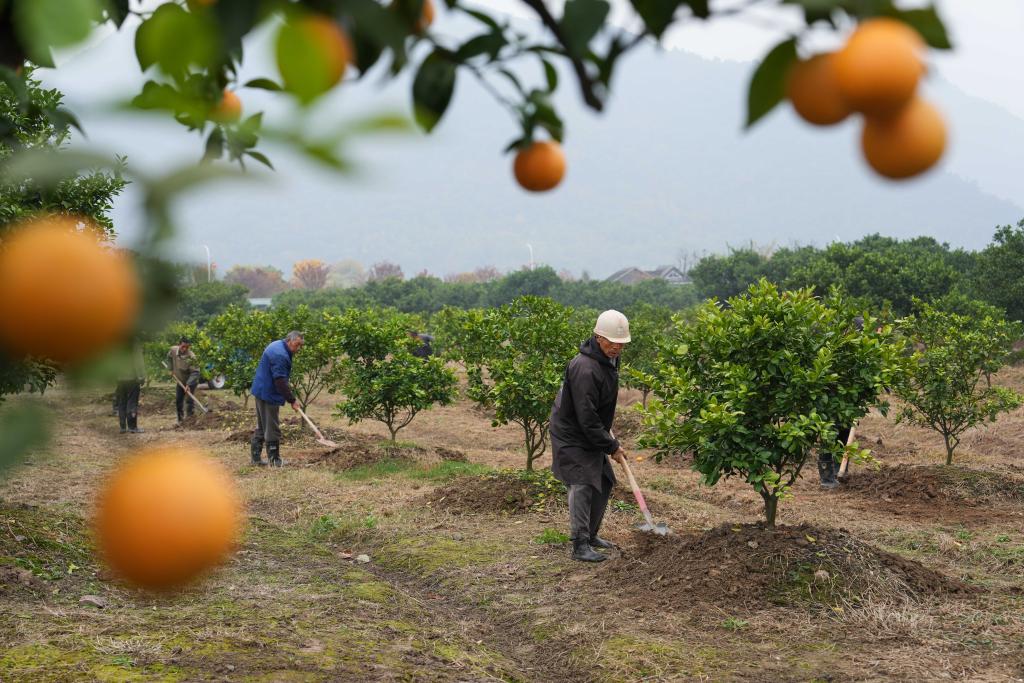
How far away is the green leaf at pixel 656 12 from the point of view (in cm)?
90

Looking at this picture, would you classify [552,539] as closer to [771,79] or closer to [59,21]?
[771,79]

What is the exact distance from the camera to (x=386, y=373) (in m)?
11.1

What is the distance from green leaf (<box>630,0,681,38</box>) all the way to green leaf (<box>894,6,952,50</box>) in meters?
0.27

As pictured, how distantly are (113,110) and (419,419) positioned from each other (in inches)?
619

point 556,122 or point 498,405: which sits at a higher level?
point 556,122

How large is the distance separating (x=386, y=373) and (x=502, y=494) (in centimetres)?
343

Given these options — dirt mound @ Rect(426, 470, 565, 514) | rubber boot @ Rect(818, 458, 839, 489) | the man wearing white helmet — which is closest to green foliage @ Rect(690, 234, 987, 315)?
rubber boot @ Rect(818, 458, 839, 489)

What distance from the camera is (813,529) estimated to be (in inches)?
228

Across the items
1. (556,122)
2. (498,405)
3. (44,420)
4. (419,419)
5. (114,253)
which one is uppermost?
(556,122)

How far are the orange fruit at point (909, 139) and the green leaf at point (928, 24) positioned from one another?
6 centimetres

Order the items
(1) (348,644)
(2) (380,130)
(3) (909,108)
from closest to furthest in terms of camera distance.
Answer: (2) (380,130) < (3) (909,108) < (1) (348,644)

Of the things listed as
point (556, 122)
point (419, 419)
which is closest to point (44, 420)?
point (556, 122)

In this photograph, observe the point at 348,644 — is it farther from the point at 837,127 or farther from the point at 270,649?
the point at 837,127

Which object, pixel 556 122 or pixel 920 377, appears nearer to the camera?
pixel 556 122
